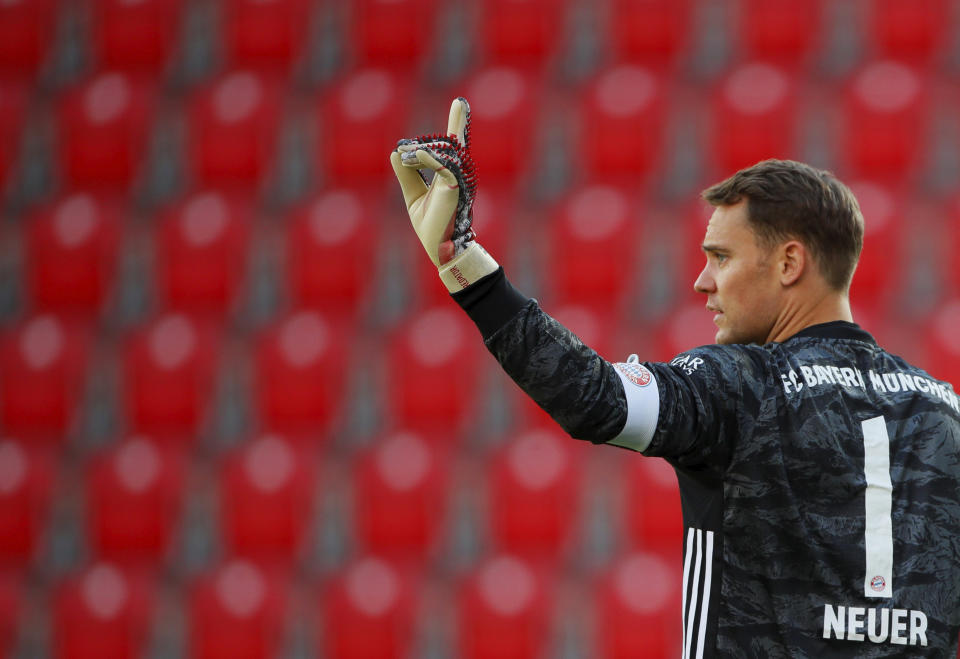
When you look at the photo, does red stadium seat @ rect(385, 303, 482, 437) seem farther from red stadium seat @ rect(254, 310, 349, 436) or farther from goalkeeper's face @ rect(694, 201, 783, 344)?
goalkeeper's face @ rect(694, 201, 783, 344)

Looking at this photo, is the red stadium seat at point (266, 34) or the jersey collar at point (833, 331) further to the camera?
the red stadium seat at point (266, 34)

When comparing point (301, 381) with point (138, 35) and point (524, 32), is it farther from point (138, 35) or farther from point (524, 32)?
point (138, 35)

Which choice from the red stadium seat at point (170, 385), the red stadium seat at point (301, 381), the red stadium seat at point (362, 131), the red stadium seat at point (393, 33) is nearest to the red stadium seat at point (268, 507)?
the red stadium seat at point (301, 381)

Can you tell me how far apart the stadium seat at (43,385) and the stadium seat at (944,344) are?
2.47 metres

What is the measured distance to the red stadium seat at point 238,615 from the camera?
3.04m

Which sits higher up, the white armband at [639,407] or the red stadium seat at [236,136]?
the red stadium seat at [236,136]

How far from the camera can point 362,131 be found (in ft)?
11.9

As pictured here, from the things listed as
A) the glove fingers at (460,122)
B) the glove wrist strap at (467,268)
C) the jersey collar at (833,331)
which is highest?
the glove fingers at (460,122)

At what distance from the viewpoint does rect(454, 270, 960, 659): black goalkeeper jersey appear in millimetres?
853

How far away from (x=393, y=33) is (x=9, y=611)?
2.16 m

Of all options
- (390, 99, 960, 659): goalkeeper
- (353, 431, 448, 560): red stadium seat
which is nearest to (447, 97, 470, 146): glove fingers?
(390, 99, 960, 659): goalkeeper

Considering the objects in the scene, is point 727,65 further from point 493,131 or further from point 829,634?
point 829,634

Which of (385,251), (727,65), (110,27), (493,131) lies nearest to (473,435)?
(385,251)

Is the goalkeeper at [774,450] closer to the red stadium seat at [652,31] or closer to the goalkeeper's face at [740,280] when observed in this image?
the goalkeeper's face at [740,280]
